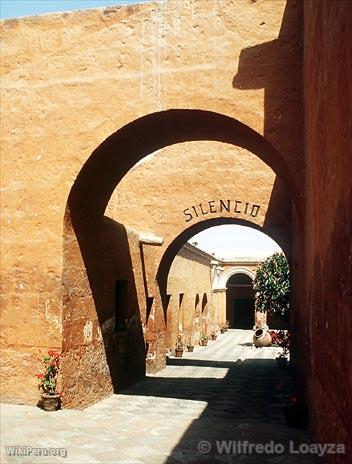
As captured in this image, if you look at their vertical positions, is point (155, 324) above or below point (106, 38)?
below

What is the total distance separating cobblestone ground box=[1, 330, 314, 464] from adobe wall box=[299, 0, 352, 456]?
1.22m

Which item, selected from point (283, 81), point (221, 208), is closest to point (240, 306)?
point (221, 208)

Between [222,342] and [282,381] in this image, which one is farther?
[222,342]

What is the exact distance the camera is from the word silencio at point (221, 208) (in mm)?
12549

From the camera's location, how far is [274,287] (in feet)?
59.9

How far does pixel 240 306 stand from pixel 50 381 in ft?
98.1

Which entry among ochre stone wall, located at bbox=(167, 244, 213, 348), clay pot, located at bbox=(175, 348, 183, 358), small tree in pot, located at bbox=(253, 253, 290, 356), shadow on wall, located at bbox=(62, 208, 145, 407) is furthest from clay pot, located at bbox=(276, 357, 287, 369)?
shadow on wall, located at bbox=(62, 208, 145, 407)

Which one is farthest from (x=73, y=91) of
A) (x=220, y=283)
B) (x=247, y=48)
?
(x=220, y=283)

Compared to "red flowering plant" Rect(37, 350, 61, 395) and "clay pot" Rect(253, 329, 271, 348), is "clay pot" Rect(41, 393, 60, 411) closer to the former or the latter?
"red flowering plant" Rect(37, 350, 61, 395)

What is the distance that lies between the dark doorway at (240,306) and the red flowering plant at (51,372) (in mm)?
29212

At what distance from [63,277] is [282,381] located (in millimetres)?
6258

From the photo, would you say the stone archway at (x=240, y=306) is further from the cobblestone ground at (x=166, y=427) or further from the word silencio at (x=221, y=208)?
the cobblestone ground at (x=166, y=427)

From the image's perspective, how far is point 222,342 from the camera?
24.7 m

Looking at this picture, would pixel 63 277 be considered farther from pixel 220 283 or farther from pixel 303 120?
pixel 220 283
